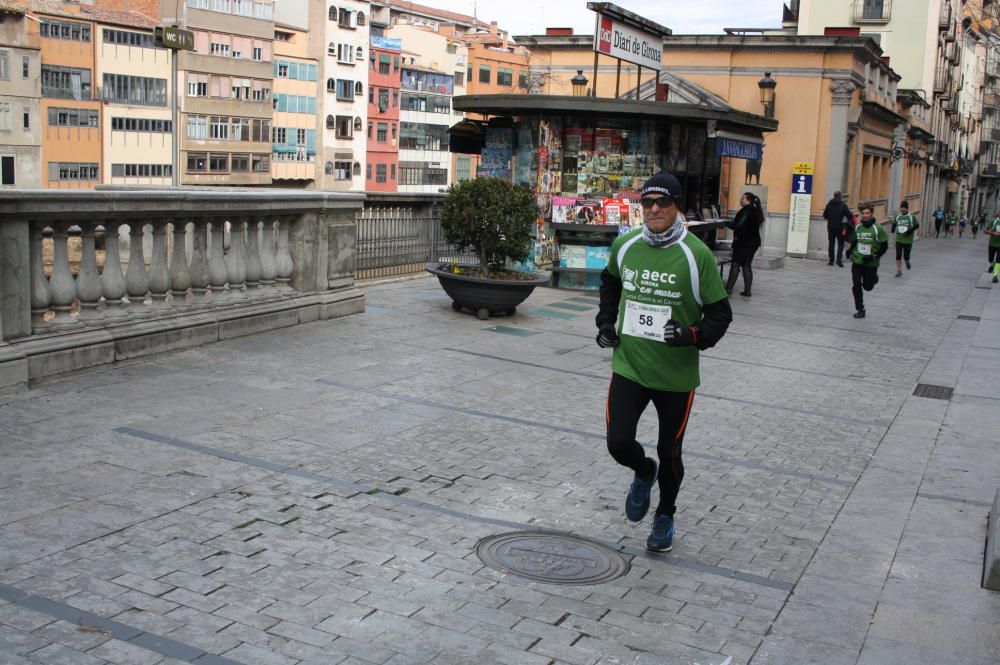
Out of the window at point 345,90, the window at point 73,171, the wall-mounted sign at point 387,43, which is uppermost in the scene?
the wall-mounted sign at point 387,43

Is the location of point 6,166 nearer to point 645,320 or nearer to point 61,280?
point 61,280

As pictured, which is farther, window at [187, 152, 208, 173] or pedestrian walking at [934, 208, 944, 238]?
window at [187, 152, 208, 173]

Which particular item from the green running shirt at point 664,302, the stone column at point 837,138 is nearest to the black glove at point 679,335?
the green running shirt at point 664,302

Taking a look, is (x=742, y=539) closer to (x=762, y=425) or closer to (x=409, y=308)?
(x=762, y=425)

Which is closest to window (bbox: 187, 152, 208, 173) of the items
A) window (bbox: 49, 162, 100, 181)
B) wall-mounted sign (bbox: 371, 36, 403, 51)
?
window (bbox: 49, 162, 100, 181)

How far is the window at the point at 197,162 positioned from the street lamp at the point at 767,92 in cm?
5904

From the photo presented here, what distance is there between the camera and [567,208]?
16578mm

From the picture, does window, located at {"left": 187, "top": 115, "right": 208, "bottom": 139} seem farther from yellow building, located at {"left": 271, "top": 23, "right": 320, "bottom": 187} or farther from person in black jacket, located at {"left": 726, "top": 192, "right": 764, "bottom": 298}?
person in black jacket, located at {"left": 726, "top": 192, "right": 764, "bottom": 298}

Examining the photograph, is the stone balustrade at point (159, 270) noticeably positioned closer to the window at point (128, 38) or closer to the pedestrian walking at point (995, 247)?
the pedestrian walking at point (995, 247)

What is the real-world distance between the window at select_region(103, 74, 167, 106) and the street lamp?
188ft

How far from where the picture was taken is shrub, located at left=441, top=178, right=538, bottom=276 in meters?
12.6

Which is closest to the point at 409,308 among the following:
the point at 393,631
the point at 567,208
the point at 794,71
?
the point at 567,208

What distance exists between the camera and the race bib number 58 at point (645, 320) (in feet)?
17.7

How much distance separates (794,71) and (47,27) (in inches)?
2269
